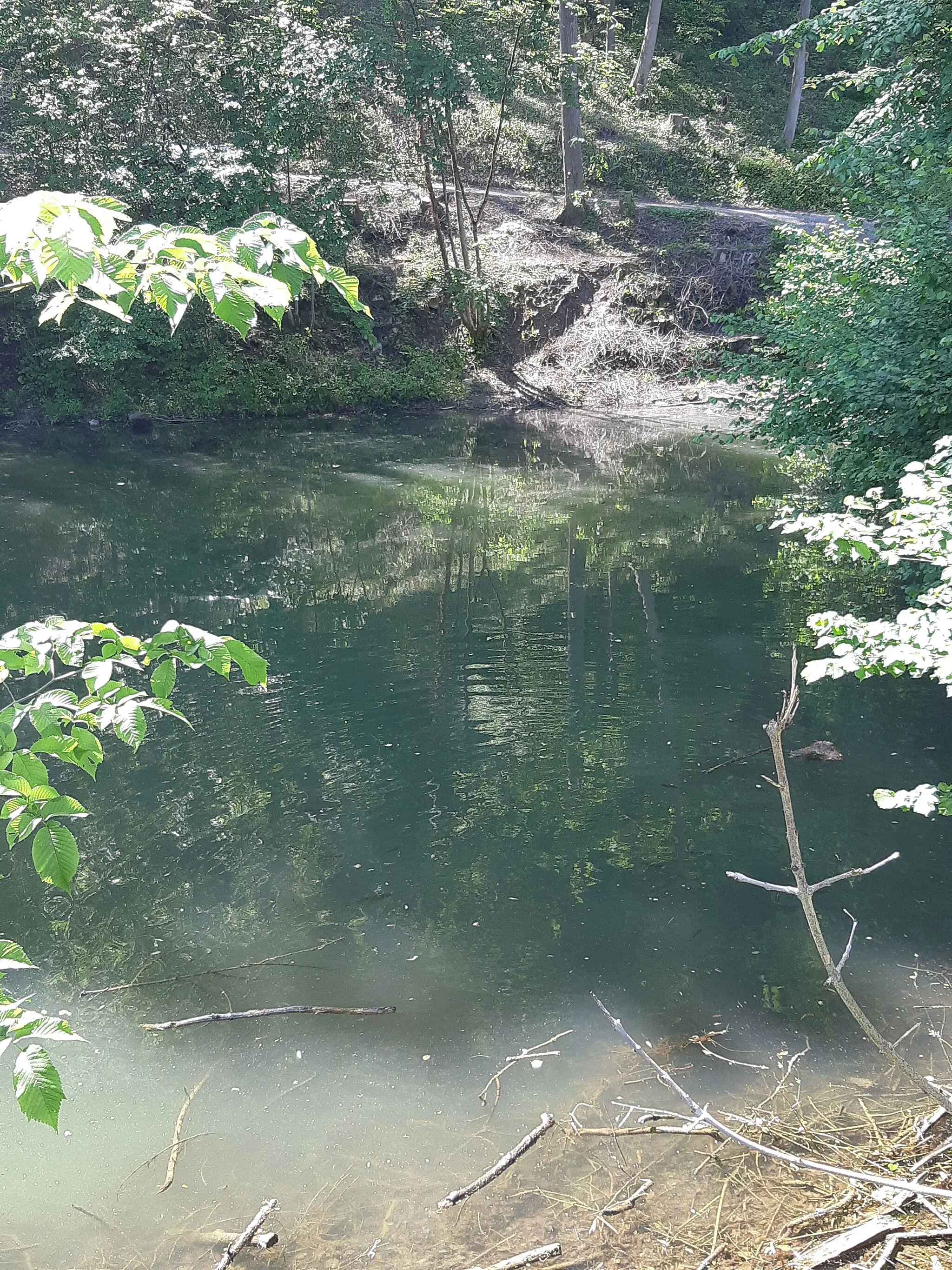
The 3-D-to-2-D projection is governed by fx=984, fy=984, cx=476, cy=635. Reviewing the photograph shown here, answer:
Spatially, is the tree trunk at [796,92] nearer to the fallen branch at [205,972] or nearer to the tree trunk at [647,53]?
the tree trunk at [647,53]

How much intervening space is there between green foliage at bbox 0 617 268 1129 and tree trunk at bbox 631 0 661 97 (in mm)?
29573

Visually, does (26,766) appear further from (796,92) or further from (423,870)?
(796,92)

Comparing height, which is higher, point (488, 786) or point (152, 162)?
point (152, 162)

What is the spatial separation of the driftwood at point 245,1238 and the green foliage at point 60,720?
184 cm

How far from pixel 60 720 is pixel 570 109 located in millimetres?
22984

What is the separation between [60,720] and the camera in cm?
246

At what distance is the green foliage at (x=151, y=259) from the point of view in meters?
1.75

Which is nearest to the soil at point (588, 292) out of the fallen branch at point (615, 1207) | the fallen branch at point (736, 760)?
the fallen branch at point (736, 760)

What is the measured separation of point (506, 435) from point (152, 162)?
8.92m

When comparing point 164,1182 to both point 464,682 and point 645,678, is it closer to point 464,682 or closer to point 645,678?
point 464,682

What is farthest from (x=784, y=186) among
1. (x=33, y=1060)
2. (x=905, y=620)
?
(x=33, y=1060)

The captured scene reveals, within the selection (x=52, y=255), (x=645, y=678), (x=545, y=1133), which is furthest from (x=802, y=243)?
(x=52, y=255)

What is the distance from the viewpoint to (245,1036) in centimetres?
493

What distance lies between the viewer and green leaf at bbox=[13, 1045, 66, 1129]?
1.92 metres
